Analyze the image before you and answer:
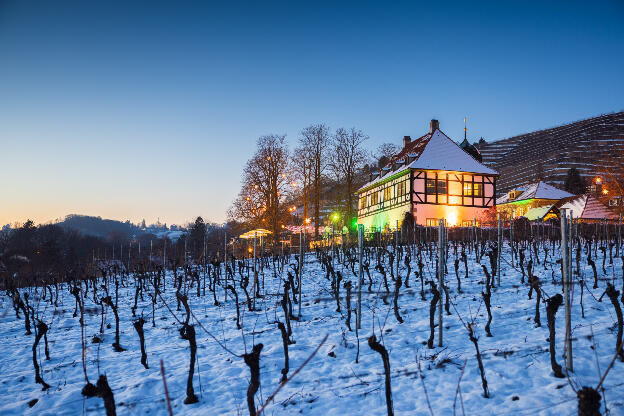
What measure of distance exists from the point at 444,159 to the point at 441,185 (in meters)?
2.39

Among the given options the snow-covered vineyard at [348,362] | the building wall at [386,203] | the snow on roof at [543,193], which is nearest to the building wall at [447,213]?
the building wall at [386,203]

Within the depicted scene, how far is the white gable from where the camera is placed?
2941cm

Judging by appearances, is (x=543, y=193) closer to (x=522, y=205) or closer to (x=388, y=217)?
(x=522, y=205)

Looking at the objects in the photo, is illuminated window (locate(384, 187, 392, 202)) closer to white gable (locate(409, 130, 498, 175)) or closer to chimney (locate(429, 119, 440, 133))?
white gable (locate(409, 130, 498, 175))

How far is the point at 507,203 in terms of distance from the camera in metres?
44.0

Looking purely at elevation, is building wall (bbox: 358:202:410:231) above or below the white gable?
below

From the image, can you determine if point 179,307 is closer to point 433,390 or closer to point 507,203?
point 433,390

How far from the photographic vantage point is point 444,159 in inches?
1193

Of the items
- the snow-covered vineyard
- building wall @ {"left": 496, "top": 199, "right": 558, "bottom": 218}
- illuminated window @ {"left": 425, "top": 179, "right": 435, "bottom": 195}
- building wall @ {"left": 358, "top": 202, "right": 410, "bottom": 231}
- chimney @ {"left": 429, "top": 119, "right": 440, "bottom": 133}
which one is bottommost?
the snow-covered vineyard

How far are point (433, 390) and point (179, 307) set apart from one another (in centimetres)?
670

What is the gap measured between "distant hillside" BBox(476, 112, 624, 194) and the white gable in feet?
193

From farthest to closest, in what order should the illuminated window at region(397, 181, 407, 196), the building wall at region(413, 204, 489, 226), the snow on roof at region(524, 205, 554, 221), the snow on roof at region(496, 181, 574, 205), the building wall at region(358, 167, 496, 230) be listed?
the snow on roof at region(496, 181, 574, 205) → the snow on roof at region(524, 205, 554, 221) → the illuminated window at region(397, 181, 407, 196) → the building wall at region(358, 167, 496, 230) → the building wall at region(413, 204, 489, 226)

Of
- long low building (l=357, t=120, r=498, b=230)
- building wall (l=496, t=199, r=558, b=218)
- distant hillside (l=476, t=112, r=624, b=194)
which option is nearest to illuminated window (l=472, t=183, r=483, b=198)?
long low building (l=357, t=120, r=498, b=230)

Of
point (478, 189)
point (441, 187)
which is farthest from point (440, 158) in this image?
point (478, 189)
